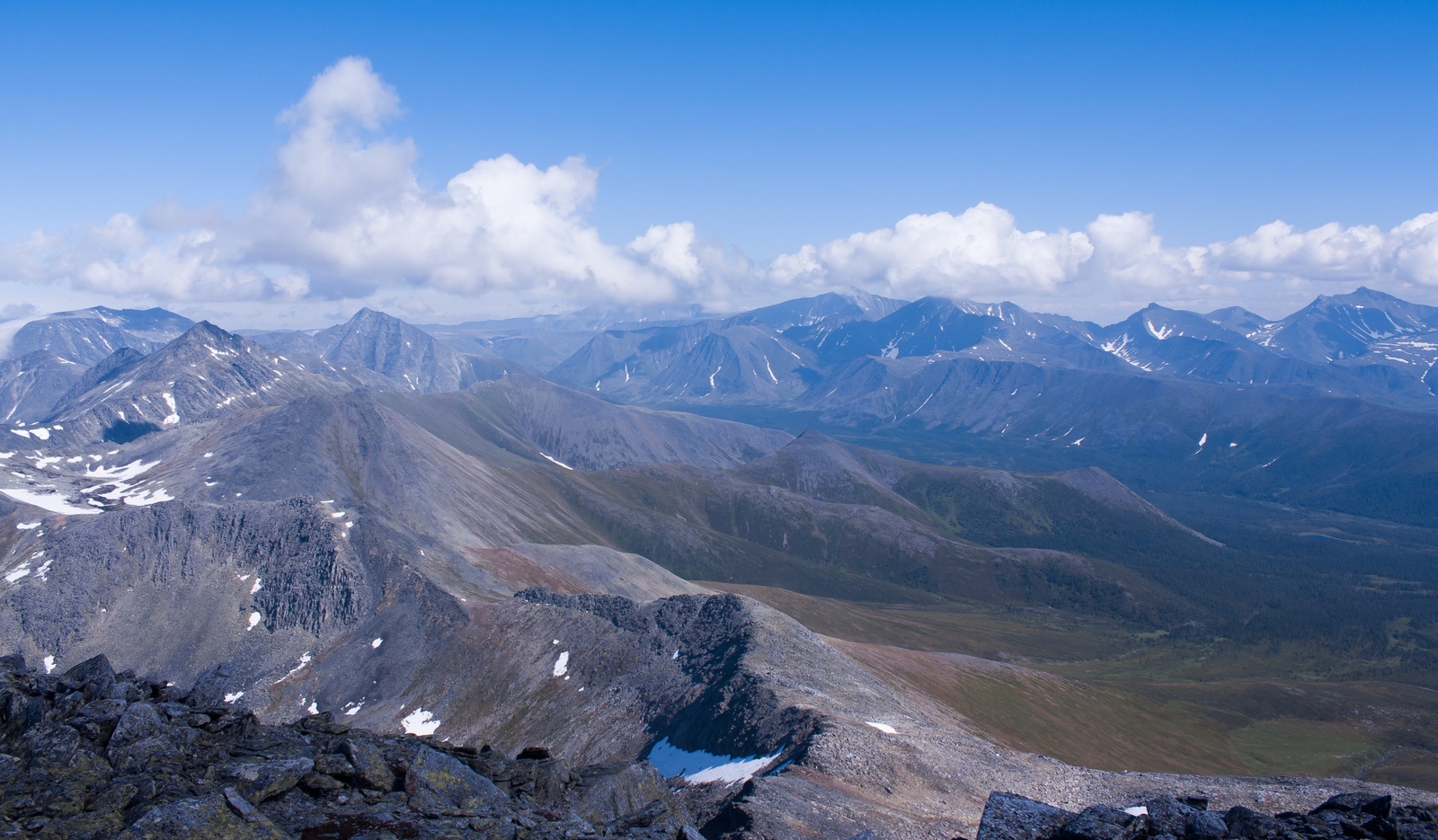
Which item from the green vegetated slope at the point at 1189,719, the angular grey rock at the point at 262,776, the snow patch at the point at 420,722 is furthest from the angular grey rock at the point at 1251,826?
the snow patch at the point at 420,722

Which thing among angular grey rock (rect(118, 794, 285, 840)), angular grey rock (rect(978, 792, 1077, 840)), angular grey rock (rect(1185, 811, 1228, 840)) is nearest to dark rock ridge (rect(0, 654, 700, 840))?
angular grey rock (rect(118, 794, 285, 840))

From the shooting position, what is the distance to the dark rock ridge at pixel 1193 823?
73.6 feet

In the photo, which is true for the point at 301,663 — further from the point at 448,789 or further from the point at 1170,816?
the point at 1170,816

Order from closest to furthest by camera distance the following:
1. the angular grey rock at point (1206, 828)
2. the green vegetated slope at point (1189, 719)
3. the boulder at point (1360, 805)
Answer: the angular grey rock at point (1206, 828) < the boulder at point (1360, 805) < the green vegetated slope at point (1189, 719)

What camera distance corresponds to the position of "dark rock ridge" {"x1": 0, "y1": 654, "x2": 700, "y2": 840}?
21.9 m

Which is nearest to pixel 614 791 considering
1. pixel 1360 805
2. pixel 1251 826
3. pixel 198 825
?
pixel 198 825

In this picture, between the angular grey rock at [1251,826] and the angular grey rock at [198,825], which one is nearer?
the angular grey rock at [198,825]

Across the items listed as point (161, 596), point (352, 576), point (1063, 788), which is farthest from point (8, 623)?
point (1063, 788)

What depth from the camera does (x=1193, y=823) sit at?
22.6m

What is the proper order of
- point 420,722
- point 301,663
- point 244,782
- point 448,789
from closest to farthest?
point 244,782
point 448,789
point 420,722
point 301,663

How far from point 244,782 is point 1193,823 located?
29.2 metres

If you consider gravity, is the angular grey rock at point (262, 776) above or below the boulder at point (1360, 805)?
above

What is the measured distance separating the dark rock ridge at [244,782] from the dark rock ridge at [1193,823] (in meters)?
10.5

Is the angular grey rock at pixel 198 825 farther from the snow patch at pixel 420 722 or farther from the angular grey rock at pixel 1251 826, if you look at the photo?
the snow patch at pixel 420 722
